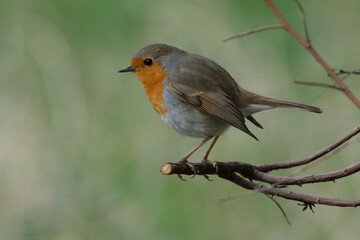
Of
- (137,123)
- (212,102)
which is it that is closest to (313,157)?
(212,102)

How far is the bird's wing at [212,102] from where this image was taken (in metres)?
2.97

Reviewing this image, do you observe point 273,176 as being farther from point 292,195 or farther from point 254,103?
point 254,103

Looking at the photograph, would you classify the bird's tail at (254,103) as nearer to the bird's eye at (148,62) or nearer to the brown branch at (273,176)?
the bird's eye at (148,62)

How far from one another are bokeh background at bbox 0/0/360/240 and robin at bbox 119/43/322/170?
13.9 inches

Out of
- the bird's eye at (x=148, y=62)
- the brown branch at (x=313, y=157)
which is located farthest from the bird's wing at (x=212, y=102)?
the brown branch at (x=313, y=157)

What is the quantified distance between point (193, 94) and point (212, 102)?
117 mm

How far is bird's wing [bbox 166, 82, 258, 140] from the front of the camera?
297 cm

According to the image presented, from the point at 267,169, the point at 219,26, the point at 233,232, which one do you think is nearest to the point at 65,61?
the point at 219,26

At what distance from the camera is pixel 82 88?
429 centimetres

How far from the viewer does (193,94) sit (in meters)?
3.08

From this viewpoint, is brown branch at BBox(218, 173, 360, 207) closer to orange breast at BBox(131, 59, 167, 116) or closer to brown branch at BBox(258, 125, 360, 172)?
brown branch at BBox(258, 125, 360, 172)

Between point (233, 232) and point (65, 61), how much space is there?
1.92 m

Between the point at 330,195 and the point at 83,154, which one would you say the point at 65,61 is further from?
the point at 330,195

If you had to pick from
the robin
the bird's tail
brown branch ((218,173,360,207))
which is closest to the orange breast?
the robin
